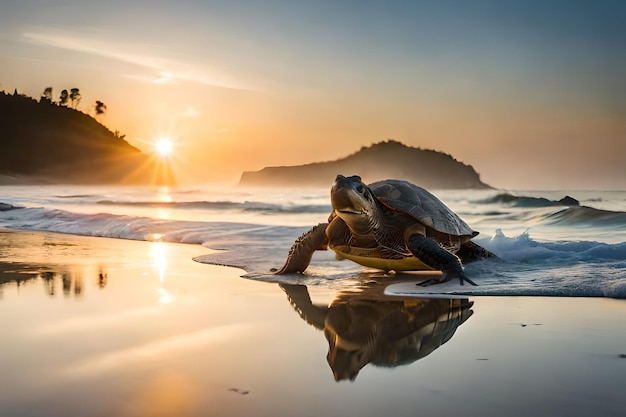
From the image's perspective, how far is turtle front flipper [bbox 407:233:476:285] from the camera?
542 centimetres

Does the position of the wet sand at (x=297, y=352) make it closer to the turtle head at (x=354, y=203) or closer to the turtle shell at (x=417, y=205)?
the turtle head at (x=354, y=203)

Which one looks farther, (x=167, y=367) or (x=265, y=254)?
(x=265, y=254)

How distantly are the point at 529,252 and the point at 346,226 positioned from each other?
2495 mm

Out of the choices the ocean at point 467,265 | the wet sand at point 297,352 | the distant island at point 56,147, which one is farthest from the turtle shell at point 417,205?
the distant island at point 56,147

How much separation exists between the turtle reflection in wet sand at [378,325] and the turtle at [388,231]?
0.89 meters

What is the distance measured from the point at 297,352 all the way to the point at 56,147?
468ft

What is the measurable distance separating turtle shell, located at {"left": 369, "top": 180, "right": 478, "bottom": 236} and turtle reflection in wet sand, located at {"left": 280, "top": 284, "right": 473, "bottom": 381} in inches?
53.5

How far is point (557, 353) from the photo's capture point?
300 cm

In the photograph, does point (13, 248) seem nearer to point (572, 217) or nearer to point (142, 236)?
point (142, 236)

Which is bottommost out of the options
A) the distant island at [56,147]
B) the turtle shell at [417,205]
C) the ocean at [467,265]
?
the ocean at [467,265]

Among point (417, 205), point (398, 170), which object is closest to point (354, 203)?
point (417, 205)

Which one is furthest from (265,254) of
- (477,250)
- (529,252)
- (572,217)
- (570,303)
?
(572,217)

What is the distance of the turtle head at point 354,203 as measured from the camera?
17.9 ft

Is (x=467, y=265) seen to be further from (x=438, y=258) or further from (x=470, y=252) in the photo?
(x=438, y=258)
